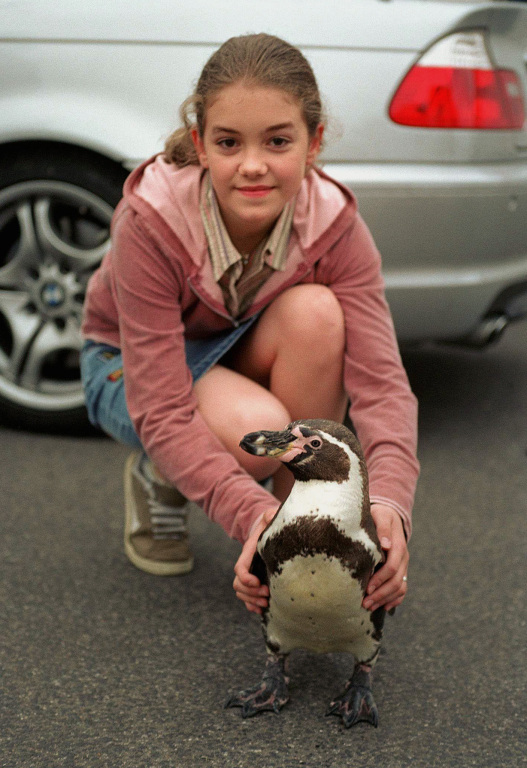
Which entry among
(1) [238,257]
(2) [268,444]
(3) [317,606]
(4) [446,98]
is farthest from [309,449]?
(4) [446,98]

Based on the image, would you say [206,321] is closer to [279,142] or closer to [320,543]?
[279,142]

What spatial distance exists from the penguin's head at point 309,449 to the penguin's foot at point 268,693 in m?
0.50

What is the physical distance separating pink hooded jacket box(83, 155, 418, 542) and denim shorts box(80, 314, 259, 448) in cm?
4

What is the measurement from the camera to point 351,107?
2.82 m

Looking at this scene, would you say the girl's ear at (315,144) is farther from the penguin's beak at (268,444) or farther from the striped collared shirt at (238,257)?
the penguin's beak at (268,444)

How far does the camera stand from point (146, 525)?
2371mm

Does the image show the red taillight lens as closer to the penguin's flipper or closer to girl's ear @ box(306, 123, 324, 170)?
girl's ear @ box(306, 123, 324, 170)

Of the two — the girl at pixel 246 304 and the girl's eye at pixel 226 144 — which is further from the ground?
the girl's eye at pixel 226 144

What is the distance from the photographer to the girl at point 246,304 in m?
1.85

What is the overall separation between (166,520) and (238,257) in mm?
730

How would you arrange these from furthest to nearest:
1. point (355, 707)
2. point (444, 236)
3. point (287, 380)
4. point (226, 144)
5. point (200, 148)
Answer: point (444, 236), point (287, 380), point (200, 148), point (226, 144), point (355, 707)

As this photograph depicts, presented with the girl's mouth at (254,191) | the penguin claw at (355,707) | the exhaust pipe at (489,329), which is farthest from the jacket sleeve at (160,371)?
the exhaust pipe at (489,329)

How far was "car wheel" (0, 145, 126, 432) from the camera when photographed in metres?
2.94

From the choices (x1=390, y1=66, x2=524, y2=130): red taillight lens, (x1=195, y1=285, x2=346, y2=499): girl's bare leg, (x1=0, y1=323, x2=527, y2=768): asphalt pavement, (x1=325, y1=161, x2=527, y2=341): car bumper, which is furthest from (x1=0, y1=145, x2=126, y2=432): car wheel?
(x1=195, y1=285, x2=346, y2=499): girl's bare leg
